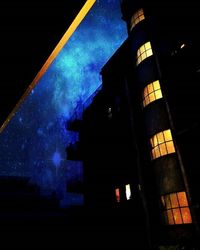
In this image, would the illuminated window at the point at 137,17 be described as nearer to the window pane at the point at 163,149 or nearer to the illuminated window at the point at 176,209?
the window pane at the point at 163,149

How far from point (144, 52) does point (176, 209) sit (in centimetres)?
1048

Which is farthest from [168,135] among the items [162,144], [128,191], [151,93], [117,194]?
[117,194]

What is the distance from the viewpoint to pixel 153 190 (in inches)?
563

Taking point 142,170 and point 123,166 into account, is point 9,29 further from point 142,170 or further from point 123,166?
point 123,166

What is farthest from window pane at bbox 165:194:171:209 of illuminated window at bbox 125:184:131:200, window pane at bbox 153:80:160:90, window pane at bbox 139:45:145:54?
window pane at bbox 139:45:145:54

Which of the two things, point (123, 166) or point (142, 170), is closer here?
point (142, 170)

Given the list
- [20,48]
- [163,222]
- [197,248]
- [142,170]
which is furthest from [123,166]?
[20,48]

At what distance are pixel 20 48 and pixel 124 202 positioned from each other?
1592 centimetres

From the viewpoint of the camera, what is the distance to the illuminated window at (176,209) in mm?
11938

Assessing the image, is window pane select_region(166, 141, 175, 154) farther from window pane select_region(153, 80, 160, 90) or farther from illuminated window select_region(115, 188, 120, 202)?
illuminated window select_region(115, 188, 120, 202)

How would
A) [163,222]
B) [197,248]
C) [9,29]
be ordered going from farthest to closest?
[163,222] → [197,248] → [9,29]

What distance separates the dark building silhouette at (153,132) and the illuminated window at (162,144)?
0.06 meters

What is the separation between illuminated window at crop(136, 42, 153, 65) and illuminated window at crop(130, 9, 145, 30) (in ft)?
8.24

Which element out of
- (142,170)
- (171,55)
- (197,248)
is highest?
(171,55)
